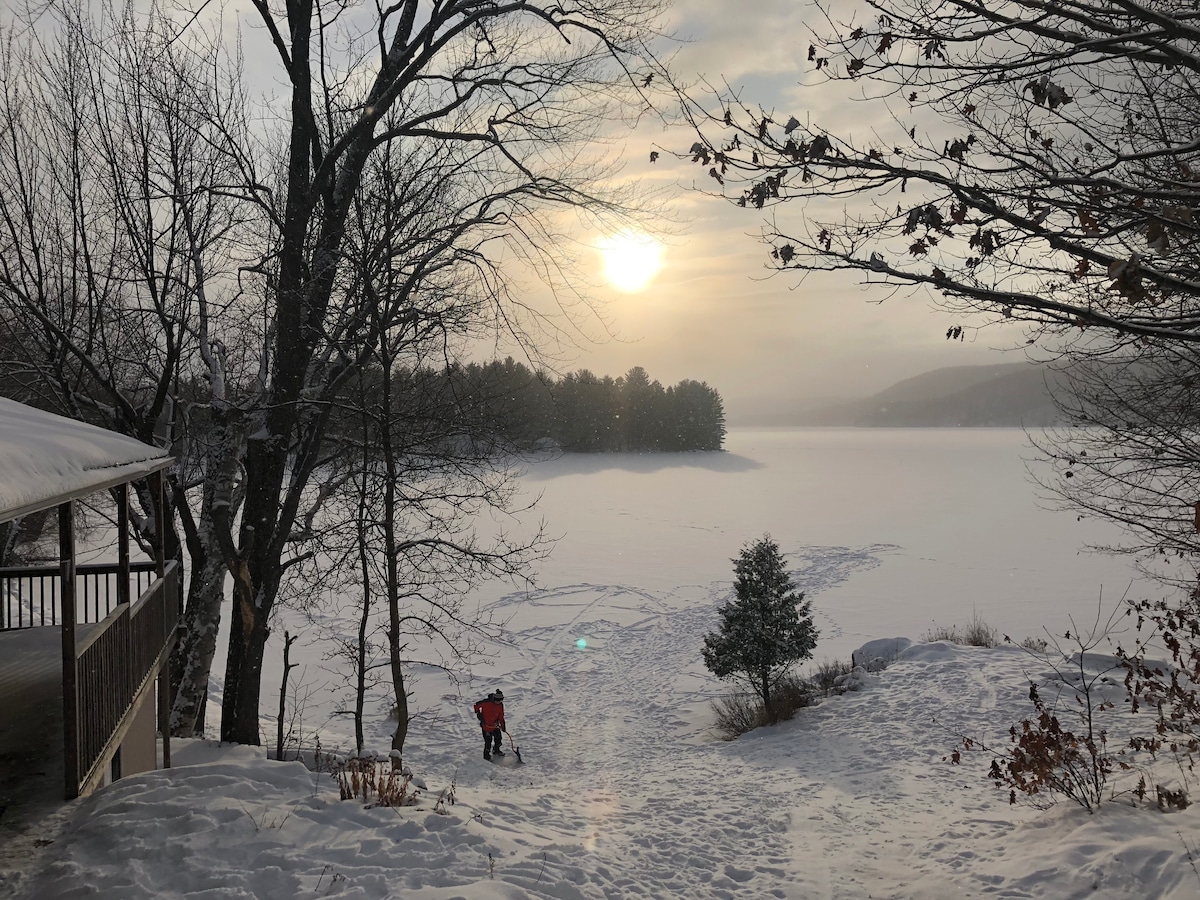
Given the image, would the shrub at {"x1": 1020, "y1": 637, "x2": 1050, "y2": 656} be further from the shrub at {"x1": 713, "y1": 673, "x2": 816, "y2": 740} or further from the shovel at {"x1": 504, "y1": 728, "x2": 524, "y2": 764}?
the shovel at {"x1": 504, "y1": 728, "x2": 524, "y2": 764}


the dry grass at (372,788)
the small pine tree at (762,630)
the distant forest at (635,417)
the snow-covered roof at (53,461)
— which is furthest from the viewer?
the distant forest at (635,417)

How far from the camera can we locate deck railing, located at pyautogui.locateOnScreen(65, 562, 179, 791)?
15.5ft

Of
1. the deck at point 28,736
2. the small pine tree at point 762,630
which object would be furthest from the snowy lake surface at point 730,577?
the deck at point 28,736

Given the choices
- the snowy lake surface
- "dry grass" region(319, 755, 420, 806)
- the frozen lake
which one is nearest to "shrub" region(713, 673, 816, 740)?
the snowy lake surface

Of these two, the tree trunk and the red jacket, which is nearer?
the tree trunk

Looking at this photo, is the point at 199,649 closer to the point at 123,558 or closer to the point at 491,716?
the point at 123,558

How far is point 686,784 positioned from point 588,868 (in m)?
4.36

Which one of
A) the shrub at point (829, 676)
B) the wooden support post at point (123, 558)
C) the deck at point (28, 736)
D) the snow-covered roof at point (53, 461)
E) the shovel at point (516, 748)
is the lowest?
the shovel at point (516, 748)

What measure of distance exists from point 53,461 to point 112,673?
2.35 meters

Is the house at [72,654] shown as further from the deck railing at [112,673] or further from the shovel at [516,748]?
the shovel at [516,748]

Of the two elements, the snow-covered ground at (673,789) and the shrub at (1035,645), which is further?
the shrub at (1035,645)

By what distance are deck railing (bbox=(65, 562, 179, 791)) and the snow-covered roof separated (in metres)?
1.20

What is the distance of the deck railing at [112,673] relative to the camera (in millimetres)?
4733

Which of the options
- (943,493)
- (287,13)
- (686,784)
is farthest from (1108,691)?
(943,493)
